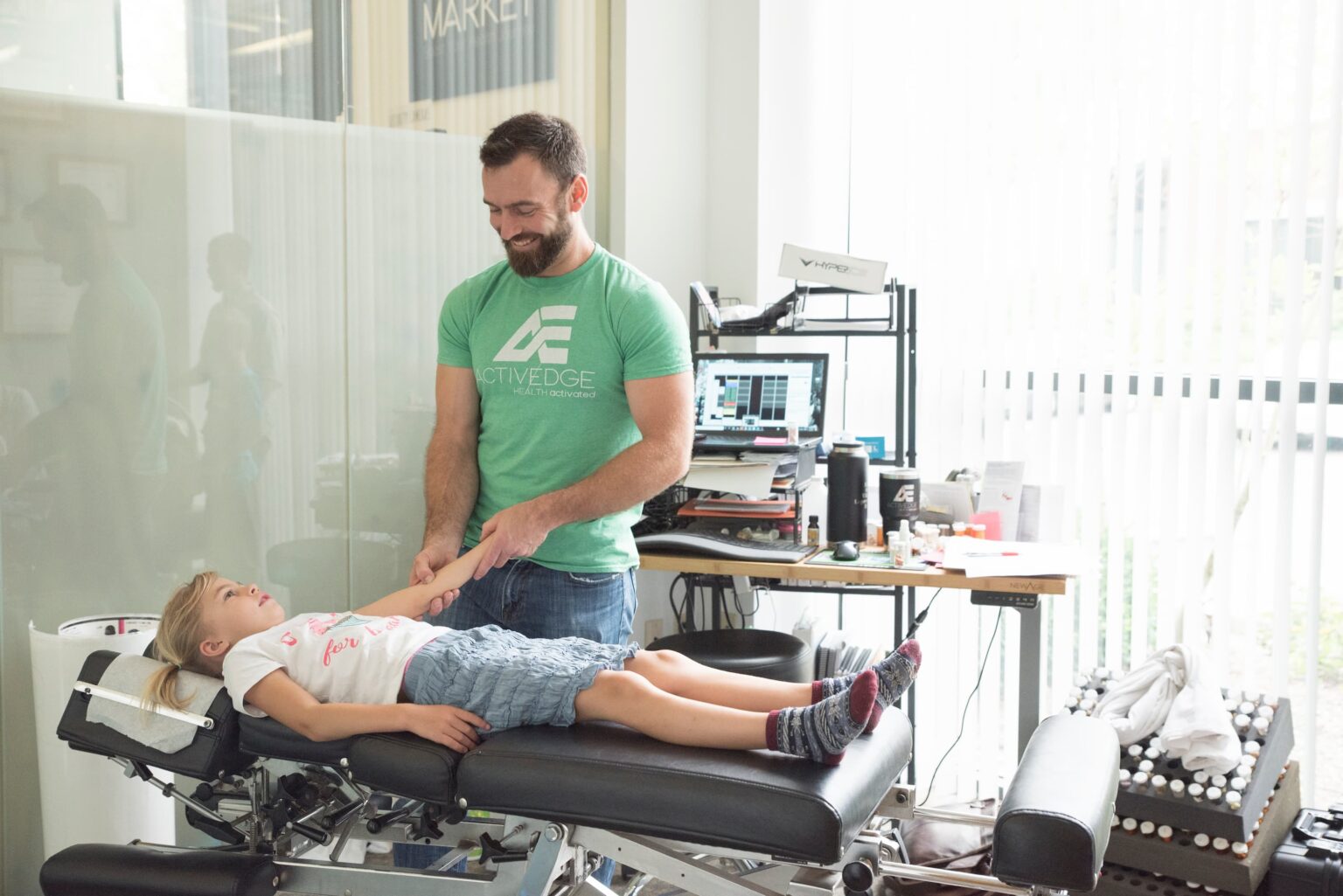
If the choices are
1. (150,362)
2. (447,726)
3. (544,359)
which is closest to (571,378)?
(544,359)

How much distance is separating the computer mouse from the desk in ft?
0.29

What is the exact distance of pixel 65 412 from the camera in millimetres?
2342

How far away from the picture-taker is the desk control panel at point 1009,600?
263cm

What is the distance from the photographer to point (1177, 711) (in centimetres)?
256

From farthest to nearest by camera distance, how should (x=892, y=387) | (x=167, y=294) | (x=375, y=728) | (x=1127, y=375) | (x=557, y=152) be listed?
(x=892, y=387) < (x=1127, y=375) < (x=167, y=294) < (x=557, y=152) < (x=375, y=728)

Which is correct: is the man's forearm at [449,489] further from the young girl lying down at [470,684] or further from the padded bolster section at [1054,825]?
the padded bolster section at [1054,825]

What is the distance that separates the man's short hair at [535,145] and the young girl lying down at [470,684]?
868 mm

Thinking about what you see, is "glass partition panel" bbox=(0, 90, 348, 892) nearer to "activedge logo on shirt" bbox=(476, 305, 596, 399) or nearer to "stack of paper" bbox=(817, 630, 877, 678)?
"activedge logo on shirt" bbox=(476, 305, 596, 399)

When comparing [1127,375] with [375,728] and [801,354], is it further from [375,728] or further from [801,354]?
[375,728]

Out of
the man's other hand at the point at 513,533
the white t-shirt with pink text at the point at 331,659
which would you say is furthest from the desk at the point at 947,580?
the white t-shirt with pink text at the point at 331,659

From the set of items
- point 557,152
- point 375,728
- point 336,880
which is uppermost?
point 557,152

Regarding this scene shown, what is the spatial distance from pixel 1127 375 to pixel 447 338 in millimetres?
1792

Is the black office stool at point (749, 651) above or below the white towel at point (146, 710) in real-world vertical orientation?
below

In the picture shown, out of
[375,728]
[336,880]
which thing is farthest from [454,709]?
[336,880]
